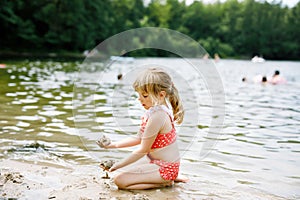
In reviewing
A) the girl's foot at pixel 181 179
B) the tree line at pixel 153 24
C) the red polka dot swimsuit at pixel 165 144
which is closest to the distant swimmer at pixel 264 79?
the girl's foot at pixel 181 179

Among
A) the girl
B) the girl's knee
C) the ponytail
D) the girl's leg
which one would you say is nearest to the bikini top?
the girl

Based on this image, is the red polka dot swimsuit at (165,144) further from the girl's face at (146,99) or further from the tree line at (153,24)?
the tree line at (153,24)

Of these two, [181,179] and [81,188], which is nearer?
[81,188]

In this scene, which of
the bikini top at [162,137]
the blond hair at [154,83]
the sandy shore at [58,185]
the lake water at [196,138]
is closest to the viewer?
the sandy shore at [58,185]

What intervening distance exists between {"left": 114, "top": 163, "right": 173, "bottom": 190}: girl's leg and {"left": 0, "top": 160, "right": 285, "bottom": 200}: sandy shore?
2.7 inches

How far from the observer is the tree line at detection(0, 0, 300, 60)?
4778 cm

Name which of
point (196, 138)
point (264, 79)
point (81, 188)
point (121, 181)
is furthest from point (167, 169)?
point (264, 79)

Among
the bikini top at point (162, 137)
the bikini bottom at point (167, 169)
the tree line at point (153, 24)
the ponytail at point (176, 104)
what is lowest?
the bikini bottom at point (167, 169)

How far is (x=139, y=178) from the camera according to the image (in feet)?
13.6

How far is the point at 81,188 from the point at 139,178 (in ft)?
2.07

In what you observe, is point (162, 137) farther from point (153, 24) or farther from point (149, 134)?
point (153, 24)

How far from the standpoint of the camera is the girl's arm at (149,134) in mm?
4055

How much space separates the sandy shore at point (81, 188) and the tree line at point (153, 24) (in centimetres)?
4050

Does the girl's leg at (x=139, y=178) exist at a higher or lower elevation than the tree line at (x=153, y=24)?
lower
